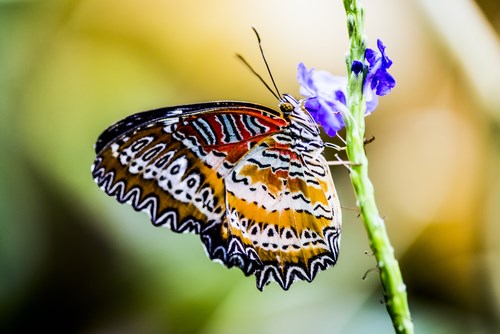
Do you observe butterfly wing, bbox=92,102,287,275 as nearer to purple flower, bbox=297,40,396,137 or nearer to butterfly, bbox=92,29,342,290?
butterfly, bbox=92,29,342,290

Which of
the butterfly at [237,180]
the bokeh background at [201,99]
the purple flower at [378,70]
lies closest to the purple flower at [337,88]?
the purple flower at [378,70]

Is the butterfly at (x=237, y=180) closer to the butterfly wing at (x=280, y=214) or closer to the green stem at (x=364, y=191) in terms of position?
the butterfly wing at (x=280, y=214)

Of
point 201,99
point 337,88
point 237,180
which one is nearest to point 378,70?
point 337,88

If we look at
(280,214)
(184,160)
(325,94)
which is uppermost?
(325,94)

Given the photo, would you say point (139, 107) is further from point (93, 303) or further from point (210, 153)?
point (210, 153)

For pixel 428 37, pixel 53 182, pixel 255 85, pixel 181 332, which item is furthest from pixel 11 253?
pixel 428 37

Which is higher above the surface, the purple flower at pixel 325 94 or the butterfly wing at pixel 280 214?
the purple flower at pixel 325 94

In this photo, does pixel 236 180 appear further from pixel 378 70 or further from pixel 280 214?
pixel 378 70
